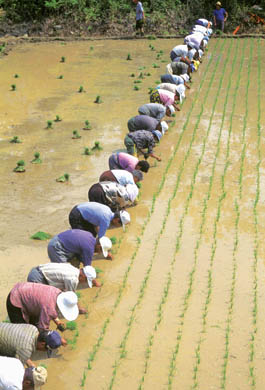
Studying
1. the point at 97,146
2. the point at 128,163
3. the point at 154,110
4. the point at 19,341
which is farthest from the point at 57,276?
the point at 154,110

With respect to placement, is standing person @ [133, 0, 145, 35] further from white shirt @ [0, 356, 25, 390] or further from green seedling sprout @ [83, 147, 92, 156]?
white shirt @ [0, 356, 25, 390]

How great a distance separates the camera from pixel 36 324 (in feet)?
19.8

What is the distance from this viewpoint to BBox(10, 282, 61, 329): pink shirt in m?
5.82

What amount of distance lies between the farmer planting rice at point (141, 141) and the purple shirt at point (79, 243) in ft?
11.6

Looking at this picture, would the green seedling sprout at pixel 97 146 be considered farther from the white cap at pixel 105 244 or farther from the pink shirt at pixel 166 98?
the white cap at pixel 105 244

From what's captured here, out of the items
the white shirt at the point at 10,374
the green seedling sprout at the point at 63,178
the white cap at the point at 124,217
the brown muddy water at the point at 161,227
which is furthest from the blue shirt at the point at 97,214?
the white shirt at the point at 10,374

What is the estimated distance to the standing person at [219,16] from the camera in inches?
776

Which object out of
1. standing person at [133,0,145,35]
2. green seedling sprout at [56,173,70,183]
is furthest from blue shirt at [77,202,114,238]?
standing person at [133,0,145,35]

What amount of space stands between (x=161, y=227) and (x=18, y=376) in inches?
149

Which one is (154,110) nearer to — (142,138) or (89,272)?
(142,138)

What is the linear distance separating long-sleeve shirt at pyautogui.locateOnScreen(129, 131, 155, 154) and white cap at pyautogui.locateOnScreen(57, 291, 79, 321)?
454 cm

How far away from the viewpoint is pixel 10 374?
16.2ft

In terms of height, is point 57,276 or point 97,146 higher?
point 57,276

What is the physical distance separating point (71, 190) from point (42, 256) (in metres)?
2.02
